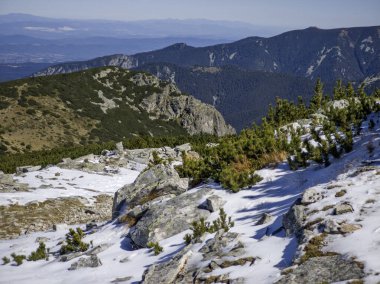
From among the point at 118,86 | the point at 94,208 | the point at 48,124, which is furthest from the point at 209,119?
the point at 94,208

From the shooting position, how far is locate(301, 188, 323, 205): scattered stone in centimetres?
941

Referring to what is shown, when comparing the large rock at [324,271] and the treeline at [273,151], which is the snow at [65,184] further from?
the large rock at [324,271]

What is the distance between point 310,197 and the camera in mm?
9477

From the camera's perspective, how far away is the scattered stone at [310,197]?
371 inches

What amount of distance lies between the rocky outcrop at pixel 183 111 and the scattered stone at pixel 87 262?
11375 centimetres

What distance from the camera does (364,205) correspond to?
8.57m

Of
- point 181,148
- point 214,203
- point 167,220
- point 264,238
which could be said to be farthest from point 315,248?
point 181,148

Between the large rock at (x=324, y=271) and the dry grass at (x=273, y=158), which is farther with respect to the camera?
the dry grass at (x=273, y=158)

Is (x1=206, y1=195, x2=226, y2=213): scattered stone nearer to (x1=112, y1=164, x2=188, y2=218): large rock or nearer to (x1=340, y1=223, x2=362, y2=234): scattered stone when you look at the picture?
(x1=112, y1=164, x2=188, y2=218): large rock

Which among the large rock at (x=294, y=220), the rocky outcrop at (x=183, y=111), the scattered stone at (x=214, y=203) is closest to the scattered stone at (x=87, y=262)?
the scattered stone at (x=214, y=203)

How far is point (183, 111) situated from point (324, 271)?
126 meters

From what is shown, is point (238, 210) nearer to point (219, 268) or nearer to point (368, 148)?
point (219, 268)

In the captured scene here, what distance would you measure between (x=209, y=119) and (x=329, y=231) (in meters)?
128

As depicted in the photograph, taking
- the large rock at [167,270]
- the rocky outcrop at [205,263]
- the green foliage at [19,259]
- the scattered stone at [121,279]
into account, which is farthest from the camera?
the green foliage at [19,259]
